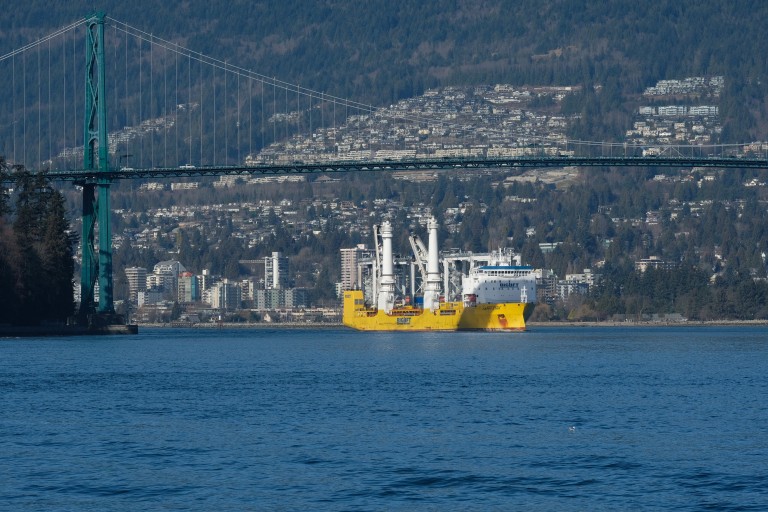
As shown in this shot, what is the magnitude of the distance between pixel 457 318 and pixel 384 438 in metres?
61.7

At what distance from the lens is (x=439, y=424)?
28422 millimetres

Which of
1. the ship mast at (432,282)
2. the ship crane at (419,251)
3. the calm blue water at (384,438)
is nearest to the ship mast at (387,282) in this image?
the ship crane at (419,251)

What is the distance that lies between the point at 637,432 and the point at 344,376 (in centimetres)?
1573

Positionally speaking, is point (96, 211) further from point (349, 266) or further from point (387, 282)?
point (349, 266)

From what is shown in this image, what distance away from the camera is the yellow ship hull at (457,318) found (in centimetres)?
8688

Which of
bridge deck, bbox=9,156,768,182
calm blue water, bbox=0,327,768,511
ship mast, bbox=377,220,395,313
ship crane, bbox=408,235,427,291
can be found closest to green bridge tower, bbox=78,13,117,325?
bridge deck, bbox=9,156,768,182

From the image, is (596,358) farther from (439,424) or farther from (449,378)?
(439,424)

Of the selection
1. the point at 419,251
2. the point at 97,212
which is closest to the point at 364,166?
the point at 97,212

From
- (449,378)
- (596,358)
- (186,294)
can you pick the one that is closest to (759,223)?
(186,294)

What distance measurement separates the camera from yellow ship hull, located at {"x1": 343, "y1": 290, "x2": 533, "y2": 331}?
86875mm

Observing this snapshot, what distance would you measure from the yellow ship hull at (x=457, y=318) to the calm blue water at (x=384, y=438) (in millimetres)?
41048

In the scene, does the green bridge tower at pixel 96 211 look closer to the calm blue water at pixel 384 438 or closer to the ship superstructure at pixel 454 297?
the ship superstructure at pixel 454 297

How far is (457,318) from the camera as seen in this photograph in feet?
289

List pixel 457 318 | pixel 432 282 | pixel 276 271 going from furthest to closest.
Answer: pixel 276 271
pixel 432 282
pixel 457 318
